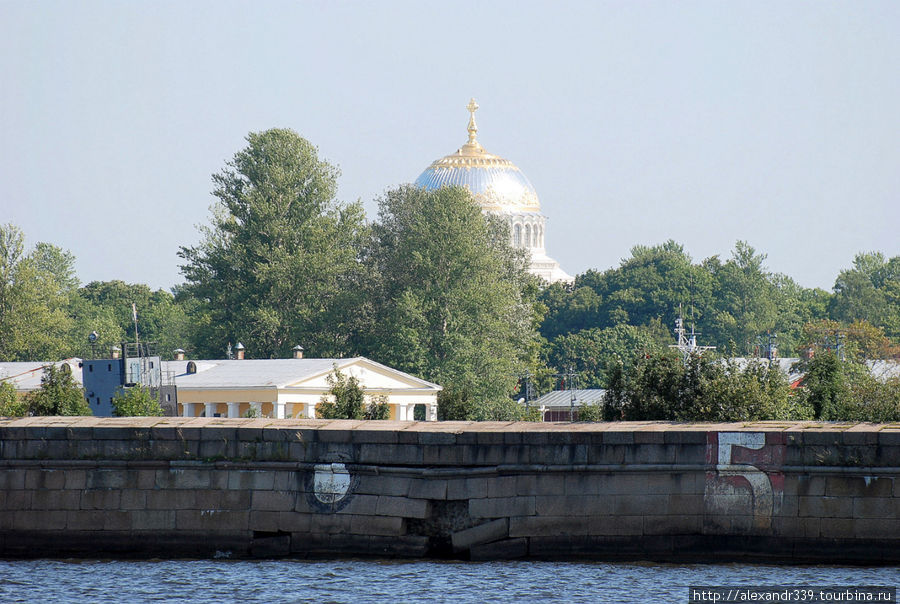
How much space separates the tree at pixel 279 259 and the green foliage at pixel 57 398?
33.4m

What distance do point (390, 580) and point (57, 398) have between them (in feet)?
61.0

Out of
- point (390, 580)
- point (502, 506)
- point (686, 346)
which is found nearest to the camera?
point (390, 580)

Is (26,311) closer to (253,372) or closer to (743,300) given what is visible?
(253,372)

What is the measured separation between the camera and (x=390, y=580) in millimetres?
23281

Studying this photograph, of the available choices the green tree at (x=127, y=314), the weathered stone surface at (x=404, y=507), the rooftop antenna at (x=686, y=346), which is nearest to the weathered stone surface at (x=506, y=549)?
the weathered stone surface at (x=404, y=507)

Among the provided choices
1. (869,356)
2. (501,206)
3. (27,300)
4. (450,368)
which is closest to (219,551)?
(450,368)

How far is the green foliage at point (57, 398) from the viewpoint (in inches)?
1551

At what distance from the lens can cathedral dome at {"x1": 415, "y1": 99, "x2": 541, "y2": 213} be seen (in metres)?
160

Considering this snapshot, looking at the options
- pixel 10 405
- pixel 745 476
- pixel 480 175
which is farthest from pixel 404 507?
pixel 480 175

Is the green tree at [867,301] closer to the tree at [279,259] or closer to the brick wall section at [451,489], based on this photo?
the tree at [279,259]

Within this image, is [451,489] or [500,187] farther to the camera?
[500,187]

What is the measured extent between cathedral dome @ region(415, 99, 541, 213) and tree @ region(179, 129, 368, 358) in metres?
77.1

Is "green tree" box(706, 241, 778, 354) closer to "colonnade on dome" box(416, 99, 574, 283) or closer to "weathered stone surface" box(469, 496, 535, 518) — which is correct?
"colonnade on dome" box(416, 99, 574, 283)

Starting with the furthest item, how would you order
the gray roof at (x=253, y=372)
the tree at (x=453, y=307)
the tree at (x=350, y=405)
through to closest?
the tree at (x=453, y=307), the gray roof at (x=253, y=372), the tree at (x=350, y=405)
